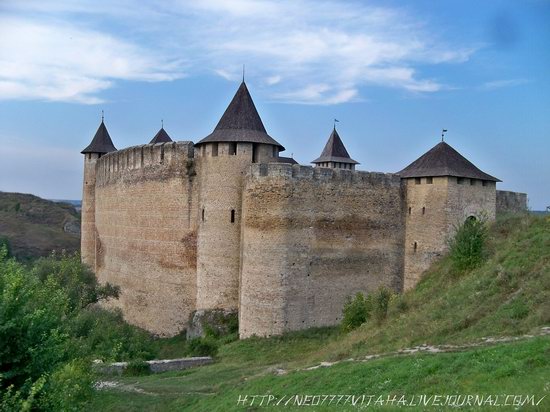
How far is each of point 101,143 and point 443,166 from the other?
1979cm

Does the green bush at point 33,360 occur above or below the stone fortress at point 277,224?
below

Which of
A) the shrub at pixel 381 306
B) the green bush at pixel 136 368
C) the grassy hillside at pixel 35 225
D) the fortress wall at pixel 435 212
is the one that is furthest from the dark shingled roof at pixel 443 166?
the grassy hillside at pixel 35 225

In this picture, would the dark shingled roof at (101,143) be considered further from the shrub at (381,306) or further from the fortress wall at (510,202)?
the shrub at (381,306)

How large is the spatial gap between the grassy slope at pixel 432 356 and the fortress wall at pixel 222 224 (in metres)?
2.45

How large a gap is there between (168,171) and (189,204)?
1.81m

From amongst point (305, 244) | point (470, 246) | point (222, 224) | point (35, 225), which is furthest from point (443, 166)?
point (35, 225)

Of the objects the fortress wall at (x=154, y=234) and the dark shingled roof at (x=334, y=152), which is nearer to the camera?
the fortress wall at (x=154, y=234)

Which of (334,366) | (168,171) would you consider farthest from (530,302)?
(168,171)

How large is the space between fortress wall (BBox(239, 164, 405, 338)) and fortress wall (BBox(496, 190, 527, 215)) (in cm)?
498

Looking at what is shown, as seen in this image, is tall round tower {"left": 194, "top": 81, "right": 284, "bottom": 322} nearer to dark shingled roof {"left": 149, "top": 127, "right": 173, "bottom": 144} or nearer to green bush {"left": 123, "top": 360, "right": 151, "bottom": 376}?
green bush {"left": 123, "top": 360, "right": 151, "bottom": 376}

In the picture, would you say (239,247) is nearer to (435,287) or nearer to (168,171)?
(168,171)

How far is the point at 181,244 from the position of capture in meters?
22.2

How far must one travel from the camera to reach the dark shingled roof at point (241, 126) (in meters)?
19.7

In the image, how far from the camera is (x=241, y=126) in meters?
20.0
